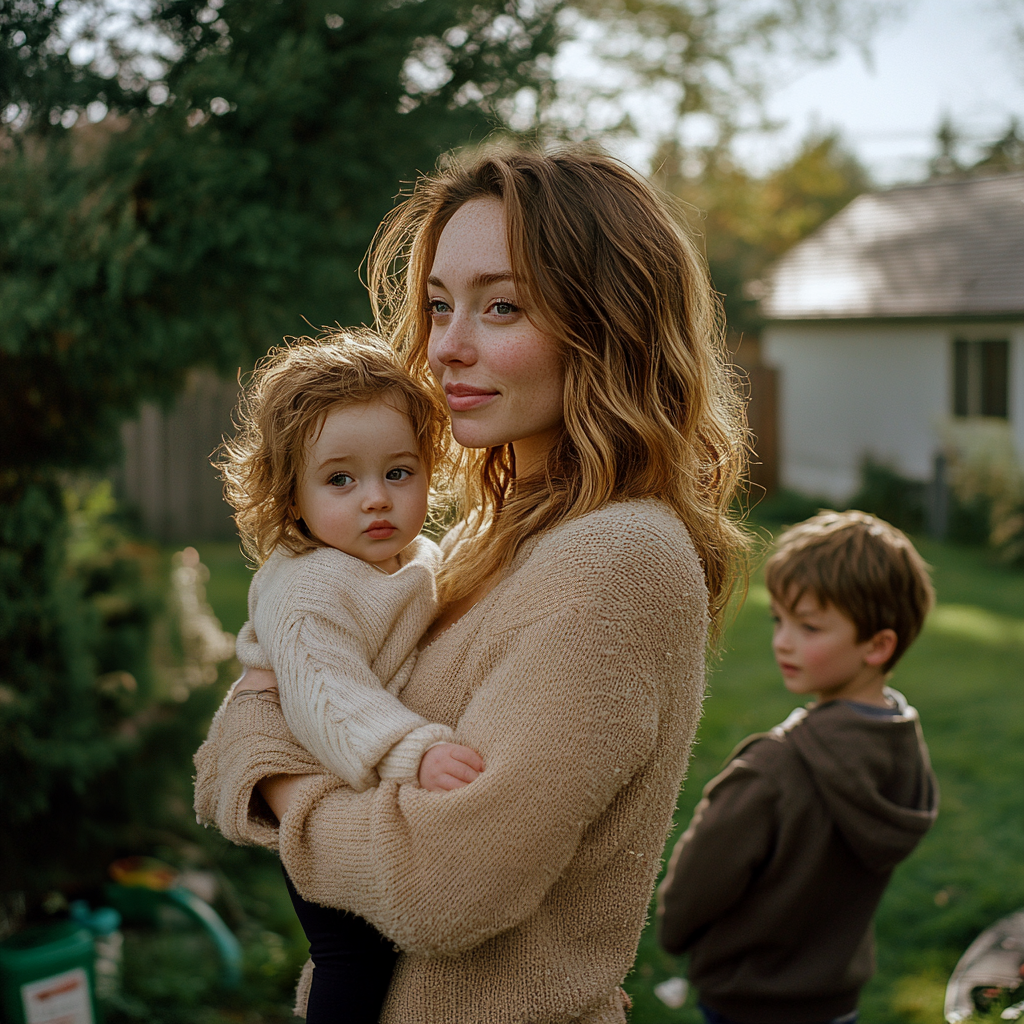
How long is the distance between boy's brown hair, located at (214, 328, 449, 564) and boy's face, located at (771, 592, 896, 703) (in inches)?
50.1

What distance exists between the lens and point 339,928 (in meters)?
1.65

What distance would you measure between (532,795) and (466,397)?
682mm

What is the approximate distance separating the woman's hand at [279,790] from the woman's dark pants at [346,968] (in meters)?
0.12

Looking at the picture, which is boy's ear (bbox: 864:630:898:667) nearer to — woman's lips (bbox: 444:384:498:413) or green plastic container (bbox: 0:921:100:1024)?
woman's lips (bbox: 444:384:498:413)

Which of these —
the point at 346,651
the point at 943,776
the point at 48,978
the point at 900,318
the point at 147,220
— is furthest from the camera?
the point at 900,318

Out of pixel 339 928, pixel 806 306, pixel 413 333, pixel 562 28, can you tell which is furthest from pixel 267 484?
pixel 806 306

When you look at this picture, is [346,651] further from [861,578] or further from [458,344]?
[861,578]

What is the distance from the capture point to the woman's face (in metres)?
1.67

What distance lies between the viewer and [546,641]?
144 centimetres

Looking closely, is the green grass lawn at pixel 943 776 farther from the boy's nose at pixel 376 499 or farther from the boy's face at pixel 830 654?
the boy's nose at pixel 376 499

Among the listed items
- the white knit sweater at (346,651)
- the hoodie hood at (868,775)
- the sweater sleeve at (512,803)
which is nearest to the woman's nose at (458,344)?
the white knit sweater at (346,651)

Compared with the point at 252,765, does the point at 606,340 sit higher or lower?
higher

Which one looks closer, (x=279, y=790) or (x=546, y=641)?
(x=546, y=641)

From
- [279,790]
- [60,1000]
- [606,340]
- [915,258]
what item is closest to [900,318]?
[915,258]
